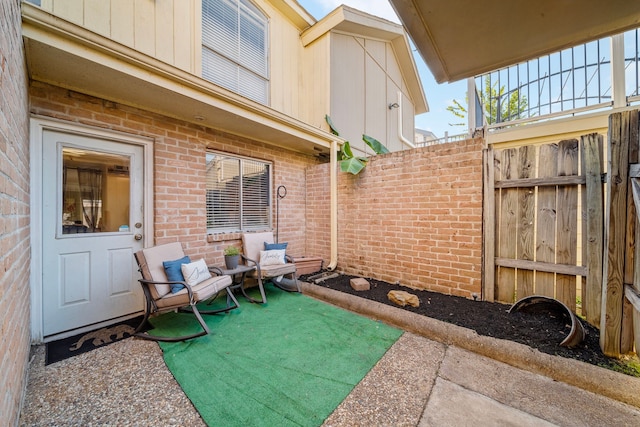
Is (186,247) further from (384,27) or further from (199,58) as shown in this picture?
(384,27)

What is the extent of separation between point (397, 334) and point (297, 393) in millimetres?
1358

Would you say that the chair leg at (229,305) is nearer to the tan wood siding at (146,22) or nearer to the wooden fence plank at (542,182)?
the tan wood siding at (146,22)

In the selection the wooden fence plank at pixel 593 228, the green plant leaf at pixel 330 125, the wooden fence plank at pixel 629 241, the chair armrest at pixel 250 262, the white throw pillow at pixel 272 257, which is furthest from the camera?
the green plant leaf at pixel 330 125

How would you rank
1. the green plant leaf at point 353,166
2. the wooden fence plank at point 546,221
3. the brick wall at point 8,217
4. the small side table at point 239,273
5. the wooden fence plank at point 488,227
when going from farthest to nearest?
the green plant leaf at point 353,166 → the small side table at point 239,273 → the wooden fence plank at point 488,227 → the wooden fence plank at point 546,221 → the brick wall at point 8,217

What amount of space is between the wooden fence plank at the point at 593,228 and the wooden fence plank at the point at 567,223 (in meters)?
0.14

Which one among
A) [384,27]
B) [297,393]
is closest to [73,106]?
[297,393]

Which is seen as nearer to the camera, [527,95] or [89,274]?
[89,274]

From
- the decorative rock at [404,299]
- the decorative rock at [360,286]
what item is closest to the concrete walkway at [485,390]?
the decorative rock at [404,299]

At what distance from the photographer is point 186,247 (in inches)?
143

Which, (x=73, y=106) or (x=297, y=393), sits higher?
(x=73, y=106)

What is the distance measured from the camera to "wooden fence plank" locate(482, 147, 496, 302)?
3182 millimetres

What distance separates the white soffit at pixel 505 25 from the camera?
153 cm

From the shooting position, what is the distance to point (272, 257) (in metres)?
→ 4.08

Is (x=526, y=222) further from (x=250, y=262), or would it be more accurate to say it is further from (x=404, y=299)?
(x=250, y=262)
